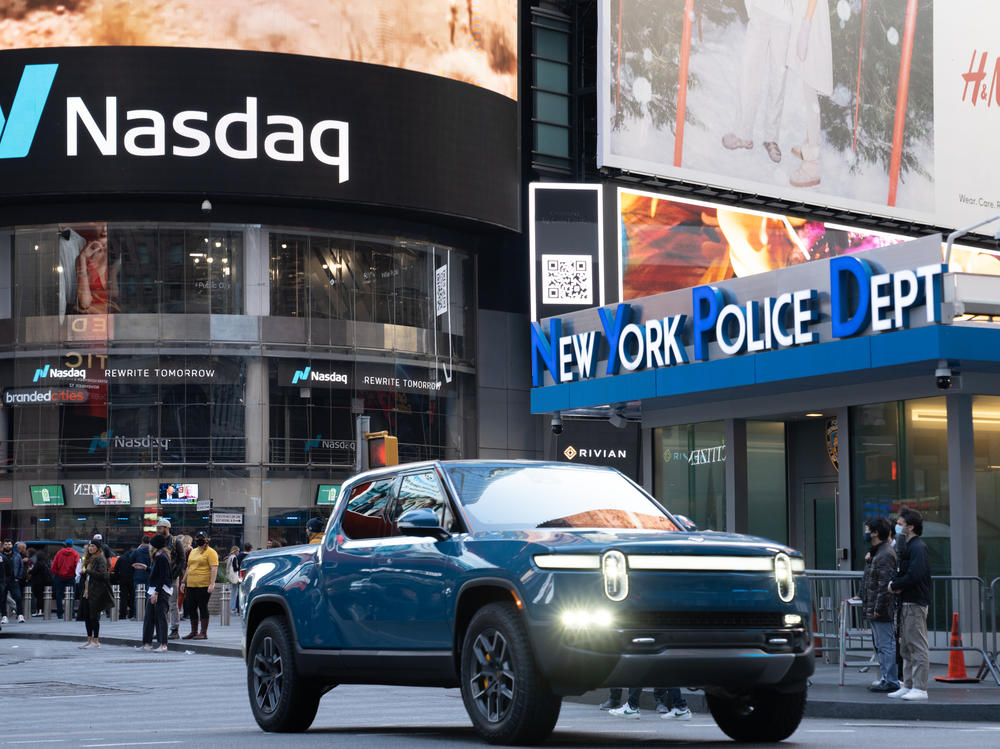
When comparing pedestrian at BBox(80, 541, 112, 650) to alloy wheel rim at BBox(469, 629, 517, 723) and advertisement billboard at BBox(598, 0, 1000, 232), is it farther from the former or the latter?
advertisement billboard at BBox(598, 0, 1000, 232)

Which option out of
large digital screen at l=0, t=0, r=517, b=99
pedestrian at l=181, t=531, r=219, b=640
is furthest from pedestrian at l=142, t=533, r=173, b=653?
large digital screen at l=0, t=0, r=517, b=99

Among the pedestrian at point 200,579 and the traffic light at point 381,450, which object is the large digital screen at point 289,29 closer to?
the pedestrian at point 200,579

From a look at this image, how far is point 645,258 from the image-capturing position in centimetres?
5584

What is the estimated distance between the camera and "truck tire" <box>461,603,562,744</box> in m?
9.91

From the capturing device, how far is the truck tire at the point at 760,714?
34.9 feet

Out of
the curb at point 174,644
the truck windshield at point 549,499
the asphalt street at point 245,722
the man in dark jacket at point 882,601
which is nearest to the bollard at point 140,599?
the curb at point 174,644

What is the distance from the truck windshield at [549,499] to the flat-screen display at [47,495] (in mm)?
40163

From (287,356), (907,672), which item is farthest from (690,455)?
(287,356)

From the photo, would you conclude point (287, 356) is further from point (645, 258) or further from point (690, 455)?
point (690, 455)

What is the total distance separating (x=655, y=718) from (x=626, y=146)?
40.2 metres

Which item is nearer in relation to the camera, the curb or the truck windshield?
the truck windshield

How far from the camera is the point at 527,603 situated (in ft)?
32.7

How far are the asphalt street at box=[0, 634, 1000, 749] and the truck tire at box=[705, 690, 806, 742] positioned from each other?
137mm

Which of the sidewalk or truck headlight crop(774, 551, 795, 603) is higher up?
truck headlight crop(774, 551, 795, 603)
